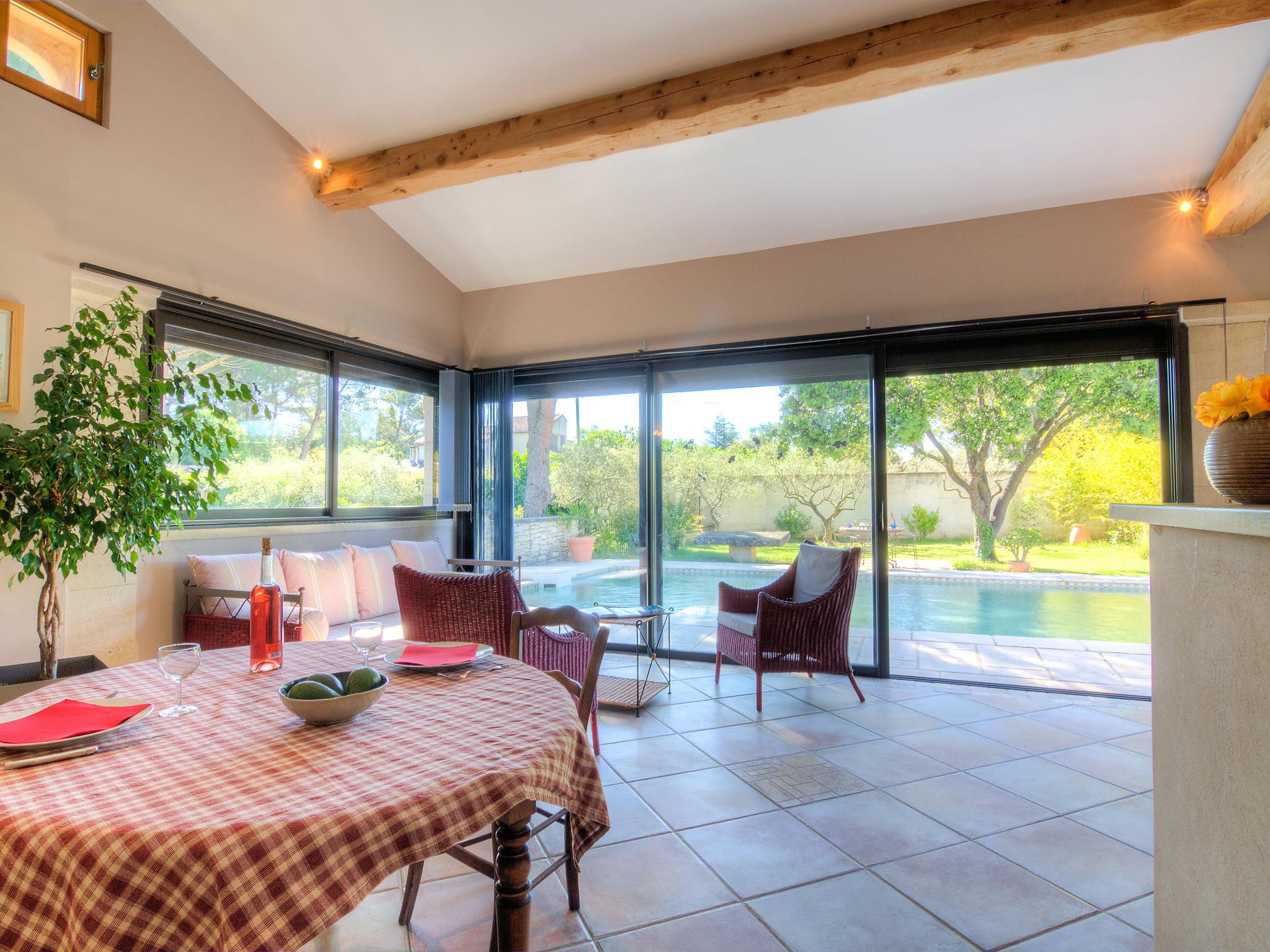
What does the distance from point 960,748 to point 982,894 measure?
1.29 m

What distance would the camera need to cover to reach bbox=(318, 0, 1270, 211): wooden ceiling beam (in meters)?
2.69

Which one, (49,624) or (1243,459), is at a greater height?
(1243,459)

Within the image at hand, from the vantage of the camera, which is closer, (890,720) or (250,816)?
(250,816)

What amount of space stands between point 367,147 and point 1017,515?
4919 millimetres

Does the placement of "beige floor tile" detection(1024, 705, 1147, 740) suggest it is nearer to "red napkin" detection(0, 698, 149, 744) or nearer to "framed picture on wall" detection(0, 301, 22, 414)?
"red napkin" detection(0, 698, 149, 744)

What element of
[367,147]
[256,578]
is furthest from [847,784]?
[367,147]

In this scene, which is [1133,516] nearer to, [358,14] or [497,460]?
[358,14]

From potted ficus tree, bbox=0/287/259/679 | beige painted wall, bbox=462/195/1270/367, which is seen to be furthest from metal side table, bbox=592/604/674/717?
beige painted wall, bbox=462/195/1270/367

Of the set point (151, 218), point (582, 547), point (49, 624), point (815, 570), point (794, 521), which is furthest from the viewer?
point (582, 547)

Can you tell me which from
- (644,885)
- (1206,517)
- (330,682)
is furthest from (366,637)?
(1206,517)

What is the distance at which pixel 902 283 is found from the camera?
446 cm

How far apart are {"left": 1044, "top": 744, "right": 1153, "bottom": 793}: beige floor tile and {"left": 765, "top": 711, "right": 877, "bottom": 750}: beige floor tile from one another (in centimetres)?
86

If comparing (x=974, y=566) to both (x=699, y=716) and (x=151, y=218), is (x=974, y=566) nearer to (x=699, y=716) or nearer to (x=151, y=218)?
(x=699, y=716)

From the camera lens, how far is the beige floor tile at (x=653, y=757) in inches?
116
